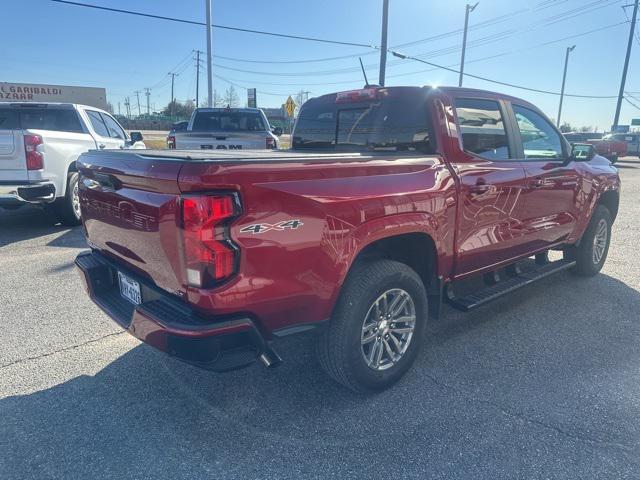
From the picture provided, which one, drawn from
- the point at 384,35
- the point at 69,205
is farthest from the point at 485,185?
the point at 384,35

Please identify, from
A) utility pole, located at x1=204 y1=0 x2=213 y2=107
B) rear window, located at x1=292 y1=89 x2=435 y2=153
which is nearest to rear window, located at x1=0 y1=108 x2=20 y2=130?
rear window, located at x1=292 y1=89 x2=435 y2=153

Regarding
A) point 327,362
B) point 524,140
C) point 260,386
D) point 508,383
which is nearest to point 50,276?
point 260,386

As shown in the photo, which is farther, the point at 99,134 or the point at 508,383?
the point at 99,134

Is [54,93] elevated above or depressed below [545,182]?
above

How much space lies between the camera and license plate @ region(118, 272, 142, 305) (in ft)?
8.70

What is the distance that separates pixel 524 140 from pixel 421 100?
1381 millimetres

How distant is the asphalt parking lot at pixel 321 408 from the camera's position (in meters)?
2.33

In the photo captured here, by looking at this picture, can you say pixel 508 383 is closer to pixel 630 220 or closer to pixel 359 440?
pixel 359 440

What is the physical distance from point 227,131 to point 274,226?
8.65 m

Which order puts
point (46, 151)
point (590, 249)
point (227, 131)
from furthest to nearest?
point (227, 131)
point (46, 151)
point (590, 249)

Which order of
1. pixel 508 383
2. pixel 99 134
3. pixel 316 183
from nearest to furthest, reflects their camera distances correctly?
pixel 316 183, pixel 508 383, pixel 99 134

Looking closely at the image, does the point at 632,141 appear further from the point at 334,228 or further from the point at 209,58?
the point at 334,228

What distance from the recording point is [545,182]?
413cm

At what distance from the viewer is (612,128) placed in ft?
120
